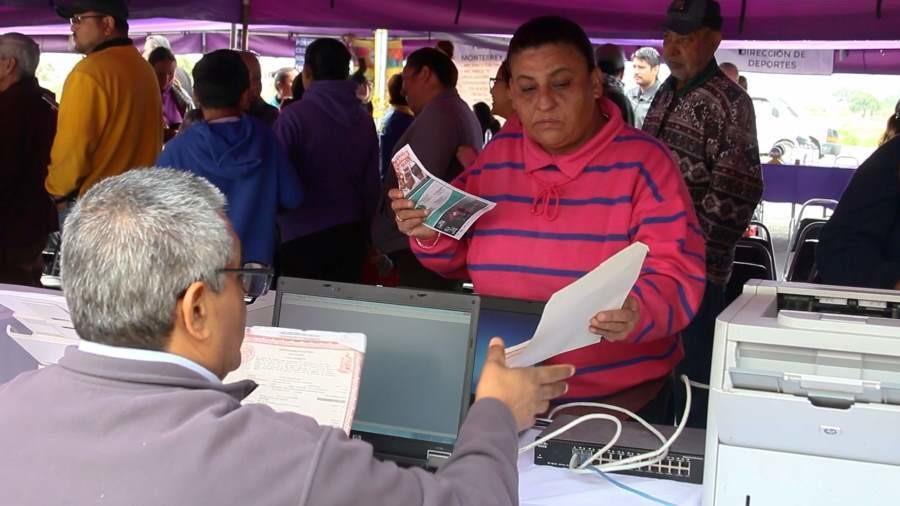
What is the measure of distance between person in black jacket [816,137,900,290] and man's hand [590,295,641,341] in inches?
33.6

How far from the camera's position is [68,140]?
3.87m

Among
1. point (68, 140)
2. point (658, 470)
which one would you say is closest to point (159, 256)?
point (658, 470)

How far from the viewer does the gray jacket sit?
1.00 m

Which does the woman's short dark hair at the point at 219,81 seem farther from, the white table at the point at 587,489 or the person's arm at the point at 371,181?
the white table at the point at 587,489

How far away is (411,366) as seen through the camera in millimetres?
1788

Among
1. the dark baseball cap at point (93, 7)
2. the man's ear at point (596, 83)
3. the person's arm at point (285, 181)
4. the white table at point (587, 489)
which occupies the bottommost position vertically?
the white table at point (587, 489)

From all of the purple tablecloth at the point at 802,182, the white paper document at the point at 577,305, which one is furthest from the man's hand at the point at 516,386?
the purple tablecloth at the point at 802,182

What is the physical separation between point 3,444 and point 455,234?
1.21 meters

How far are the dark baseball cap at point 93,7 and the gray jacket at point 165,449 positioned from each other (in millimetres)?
3095

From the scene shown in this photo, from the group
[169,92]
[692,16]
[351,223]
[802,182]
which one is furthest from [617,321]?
[802,182]

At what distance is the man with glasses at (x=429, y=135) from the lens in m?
4.18

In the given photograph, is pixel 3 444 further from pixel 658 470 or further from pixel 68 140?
pixel 68 140

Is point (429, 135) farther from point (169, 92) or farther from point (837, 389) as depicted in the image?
point (169, 92)

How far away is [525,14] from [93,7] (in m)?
1.92
